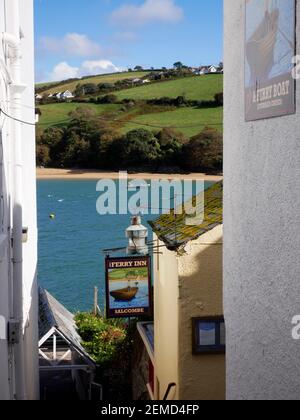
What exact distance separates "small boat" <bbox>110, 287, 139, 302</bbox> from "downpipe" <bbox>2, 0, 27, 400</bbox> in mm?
3621

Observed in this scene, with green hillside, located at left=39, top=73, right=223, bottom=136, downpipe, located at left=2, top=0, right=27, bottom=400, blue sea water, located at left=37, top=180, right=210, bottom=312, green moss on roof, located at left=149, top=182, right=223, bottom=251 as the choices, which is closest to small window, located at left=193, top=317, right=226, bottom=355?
green moss on roof, located at left=149, top=182, right=223, bottom=251

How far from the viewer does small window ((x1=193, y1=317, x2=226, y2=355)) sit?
898cm

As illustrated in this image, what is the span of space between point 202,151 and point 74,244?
17.2 m

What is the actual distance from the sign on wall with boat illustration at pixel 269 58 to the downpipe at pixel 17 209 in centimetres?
402

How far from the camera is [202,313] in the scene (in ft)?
29.9

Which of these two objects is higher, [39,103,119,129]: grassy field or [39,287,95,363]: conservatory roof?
[39,103,119,129]: grassy field

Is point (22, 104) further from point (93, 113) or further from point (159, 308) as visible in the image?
point (93, 113)

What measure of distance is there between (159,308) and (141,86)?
3159 inches

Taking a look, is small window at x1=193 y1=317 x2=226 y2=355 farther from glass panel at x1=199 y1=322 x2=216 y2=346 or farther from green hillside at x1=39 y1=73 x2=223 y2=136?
green hillside at x1=39 y1=73 x2=223 y2=136

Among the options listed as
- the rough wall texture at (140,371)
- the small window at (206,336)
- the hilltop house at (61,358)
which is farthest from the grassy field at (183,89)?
the small window at (206,336)

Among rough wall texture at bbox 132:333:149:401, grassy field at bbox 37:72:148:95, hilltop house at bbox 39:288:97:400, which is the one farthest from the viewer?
grassy field at bbox 37:72:148:95

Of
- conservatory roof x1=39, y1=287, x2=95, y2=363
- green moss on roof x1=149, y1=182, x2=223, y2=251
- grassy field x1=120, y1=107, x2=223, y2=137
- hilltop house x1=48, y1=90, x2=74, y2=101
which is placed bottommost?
conservatory roof x1=39, y1=287, x2=95, y2=363

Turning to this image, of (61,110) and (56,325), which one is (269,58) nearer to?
(56,325)

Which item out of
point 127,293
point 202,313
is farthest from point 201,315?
point 127,293
